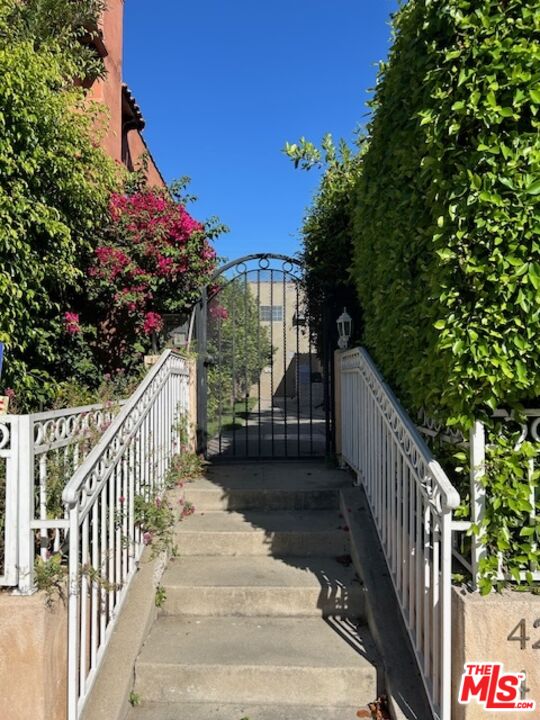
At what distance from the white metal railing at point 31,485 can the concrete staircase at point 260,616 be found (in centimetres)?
98

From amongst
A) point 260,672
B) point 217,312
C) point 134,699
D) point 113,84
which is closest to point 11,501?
point 134,699

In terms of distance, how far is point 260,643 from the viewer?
307cm

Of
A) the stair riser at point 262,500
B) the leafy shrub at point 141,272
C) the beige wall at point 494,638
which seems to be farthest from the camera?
the leafy shrub at point 141,272

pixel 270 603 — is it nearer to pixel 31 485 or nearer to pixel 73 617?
pixel 73 617

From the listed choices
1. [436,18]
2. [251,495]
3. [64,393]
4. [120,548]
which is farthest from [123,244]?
[436,18]

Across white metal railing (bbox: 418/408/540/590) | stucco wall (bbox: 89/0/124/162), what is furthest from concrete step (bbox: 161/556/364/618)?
stucco wall (bbox: 89/0/124/162)

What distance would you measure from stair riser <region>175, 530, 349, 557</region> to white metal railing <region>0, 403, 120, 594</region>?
1455 mm

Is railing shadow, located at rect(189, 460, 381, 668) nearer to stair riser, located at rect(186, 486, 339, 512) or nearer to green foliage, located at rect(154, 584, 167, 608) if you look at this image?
stair riser, located at rect(186, 486, 339, 512)

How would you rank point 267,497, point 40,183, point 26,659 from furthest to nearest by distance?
1. point 267,497
2. point 40,183
3. point 26,659

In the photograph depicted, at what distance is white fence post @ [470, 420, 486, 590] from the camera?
233cm

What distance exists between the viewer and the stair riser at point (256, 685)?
2.79 metres

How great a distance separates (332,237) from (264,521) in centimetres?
319

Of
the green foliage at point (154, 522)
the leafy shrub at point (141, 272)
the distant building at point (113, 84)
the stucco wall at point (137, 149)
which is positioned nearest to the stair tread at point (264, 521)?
the green foliage at point (154, 522)

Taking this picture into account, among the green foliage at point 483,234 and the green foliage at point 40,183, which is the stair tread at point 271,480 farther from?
the green foliage at point 483,234
